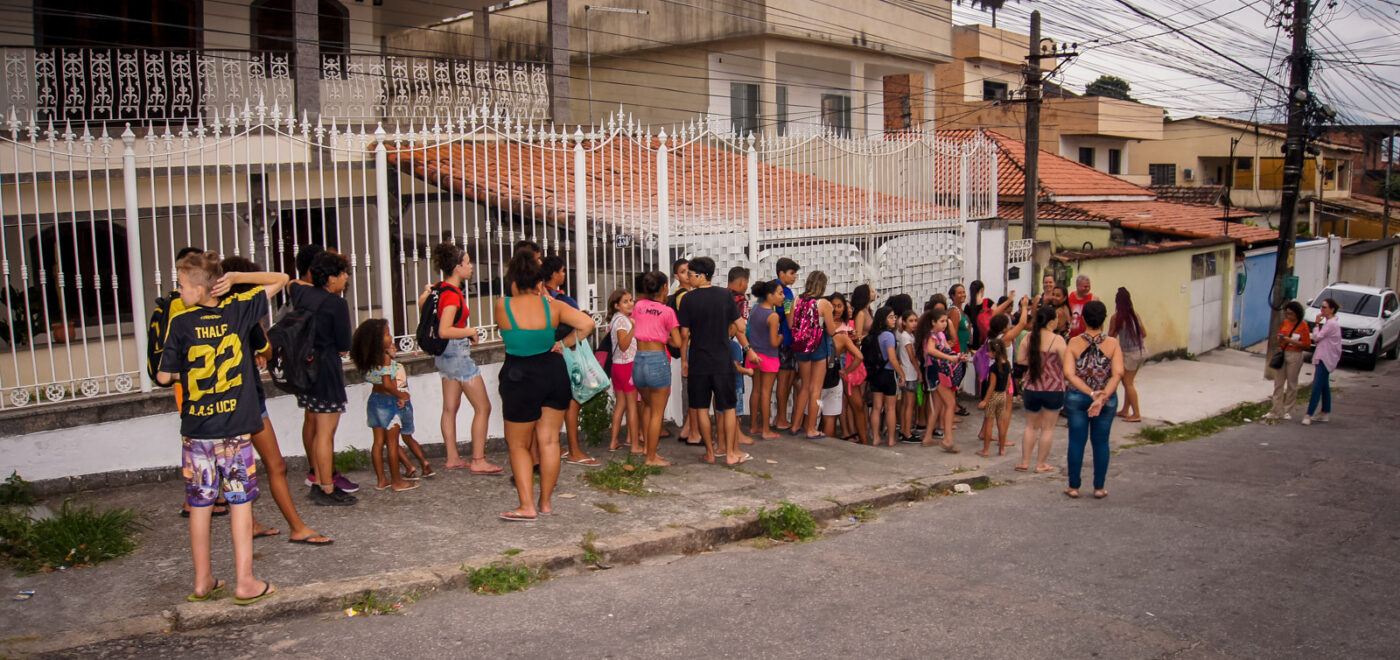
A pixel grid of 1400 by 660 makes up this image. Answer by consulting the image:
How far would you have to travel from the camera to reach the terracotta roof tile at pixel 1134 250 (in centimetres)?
1617

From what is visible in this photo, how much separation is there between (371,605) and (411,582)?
263 millimetres

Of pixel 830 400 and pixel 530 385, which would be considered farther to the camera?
pixel 830 400

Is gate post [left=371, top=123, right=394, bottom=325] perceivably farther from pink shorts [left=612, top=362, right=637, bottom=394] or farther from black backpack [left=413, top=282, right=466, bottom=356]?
pink shorts [left=612, top=362, right=637, bottom=394]

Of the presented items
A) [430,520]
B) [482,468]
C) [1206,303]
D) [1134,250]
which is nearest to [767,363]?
[482,468]

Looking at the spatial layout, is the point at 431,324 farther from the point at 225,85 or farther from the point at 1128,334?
the point at 1128,334

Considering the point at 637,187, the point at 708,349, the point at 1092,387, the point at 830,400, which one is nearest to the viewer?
the point at 1092,387

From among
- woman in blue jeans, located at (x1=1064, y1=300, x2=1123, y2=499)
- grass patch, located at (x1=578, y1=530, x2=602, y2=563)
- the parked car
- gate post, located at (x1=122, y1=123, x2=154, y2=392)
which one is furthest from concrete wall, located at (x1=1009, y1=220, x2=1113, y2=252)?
gate post, located at (x1=122, y1=123, x2=154, y2=392)

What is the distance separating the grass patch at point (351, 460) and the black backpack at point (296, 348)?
4.51 feet

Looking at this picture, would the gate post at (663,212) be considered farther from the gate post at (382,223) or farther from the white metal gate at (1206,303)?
the white metal gate at (1206,303)

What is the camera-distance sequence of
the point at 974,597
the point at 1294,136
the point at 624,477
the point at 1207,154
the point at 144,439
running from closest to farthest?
the point at 974,597, the point at 144,439, the point at 624,477, the point at 1294,136, the point at 1207,154

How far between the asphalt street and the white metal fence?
113 inches

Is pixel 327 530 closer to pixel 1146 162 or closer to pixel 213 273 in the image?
pixel 213 273

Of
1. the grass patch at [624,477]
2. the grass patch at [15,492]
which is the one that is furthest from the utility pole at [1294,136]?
the grass patch at [15,492]

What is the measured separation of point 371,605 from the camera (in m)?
5.26
